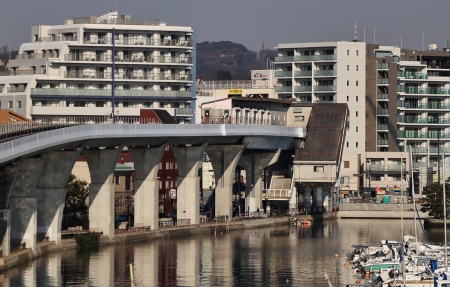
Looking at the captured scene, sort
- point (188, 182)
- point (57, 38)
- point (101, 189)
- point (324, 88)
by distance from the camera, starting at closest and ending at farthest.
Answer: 1. point (101, 189)
2. point (188, 182)
3. point (57, 38)
4. point (324, 88)

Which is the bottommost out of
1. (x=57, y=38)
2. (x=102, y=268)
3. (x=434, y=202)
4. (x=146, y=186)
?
(x=102, y=268)

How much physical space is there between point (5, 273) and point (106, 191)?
23.5 meters

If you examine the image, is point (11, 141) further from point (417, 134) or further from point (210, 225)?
point (417, 134)

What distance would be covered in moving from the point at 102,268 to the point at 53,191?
1213cm

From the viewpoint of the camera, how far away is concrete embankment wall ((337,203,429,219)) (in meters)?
146

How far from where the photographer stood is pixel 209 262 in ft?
303

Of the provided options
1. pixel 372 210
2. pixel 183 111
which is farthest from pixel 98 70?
pixel 372 210

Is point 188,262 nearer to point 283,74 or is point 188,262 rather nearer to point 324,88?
point 324,88

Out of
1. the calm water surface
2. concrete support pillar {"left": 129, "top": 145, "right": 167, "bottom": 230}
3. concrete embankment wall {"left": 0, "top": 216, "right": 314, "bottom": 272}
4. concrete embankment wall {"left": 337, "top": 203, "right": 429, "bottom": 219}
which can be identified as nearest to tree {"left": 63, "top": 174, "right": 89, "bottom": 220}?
concrete support pillar {"left": 129, "top": 145, "right": 167, "bottom": 230}

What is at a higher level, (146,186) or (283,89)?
(283,89)

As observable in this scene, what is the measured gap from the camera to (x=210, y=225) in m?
121

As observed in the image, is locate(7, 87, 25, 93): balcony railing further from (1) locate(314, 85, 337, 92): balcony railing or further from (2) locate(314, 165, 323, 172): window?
(1) locate(314, 85, 337, 92): balcony railing

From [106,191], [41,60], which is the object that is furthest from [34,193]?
[41,60]

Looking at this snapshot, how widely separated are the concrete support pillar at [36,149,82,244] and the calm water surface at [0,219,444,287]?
2374 mm
